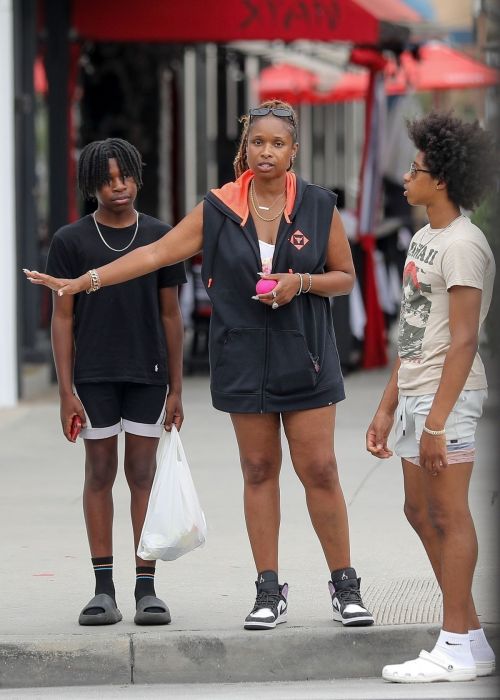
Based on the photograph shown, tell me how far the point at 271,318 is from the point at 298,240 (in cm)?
29

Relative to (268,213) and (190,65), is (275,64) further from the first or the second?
(268,213)

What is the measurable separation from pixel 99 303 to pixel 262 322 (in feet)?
2.21

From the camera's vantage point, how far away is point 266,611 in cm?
557

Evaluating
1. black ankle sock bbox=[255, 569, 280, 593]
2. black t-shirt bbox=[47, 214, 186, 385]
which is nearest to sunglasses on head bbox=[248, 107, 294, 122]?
black t-shirt bbox=[47, 214, 186, 385]

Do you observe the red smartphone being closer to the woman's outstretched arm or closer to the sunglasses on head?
the woman's outstretched arm

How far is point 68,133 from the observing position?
12820mm

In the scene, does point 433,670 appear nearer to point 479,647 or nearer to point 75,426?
point 479,647

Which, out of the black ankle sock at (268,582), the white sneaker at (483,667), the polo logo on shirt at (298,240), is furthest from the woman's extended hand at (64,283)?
the white sneaker at (483,667)

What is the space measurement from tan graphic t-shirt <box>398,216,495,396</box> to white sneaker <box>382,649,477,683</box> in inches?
35.5

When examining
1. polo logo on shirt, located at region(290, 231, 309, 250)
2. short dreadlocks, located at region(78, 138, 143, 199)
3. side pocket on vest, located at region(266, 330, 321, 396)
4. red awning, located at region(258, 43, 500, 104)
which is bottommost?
side pocket on vest, located at region(266, 330, 321, 396)

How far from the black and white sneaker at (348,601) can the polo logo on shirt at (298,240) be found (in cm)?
122

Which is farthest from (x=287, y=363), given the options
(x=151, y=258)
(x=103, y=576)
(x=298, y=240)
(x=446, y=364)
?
(x=103, y=576)

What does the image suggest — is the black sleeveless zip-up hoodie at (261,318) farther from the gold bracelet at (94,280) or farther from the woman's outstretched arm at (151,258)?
the gold bracelet at (94,280)

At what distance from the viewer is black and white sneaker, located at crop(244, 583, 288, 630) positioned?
18.2ft
